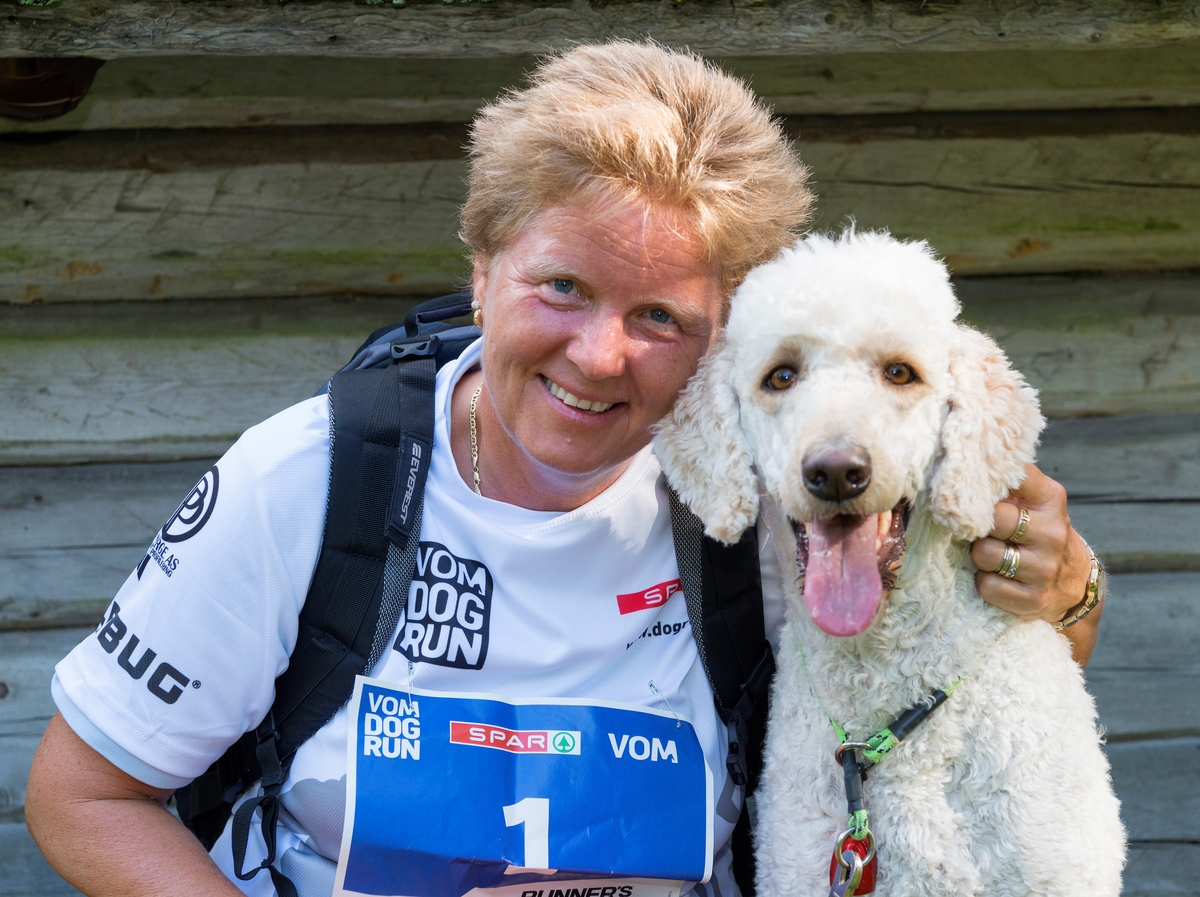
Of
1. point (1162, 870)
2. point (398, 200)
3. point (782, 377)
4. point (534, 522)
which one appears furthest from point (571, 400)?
point (1162, 870)

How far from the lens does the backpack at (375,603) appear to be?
173 cm

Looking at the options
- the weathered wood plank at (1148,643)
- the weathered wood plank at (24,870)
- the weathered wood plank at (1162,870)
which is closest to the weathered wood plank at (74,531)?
the weathered wood plank at (24,870)

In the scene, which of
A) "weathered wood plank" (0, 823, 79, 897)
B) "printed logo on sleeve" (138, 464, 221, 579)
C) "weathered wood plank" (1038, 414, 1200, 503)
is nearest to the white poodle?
"printed logo on sleeve" (138, 464, 221, 579)

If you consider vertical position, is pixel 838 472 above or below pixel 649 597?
above

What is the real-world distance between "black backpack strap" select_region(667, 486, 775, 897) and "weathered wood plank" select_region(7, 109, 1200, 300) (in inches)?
44.1

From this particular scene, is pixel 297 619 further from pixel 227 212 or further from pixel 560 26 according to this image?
pixel 227 212

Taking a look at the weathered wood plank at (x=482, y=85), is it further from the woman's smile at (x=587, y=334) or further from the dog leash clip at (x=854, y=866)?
the dog leash clip at (x=854, y=866)

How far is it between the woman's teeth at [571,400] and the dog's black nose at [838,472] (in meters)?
0.42

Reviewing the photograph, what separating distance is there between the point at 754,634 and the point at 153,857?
1.07 m

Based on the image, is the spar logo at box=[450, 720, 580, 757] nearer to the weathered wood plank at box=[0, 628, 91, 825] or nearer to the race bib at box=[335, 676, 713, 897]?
the race bib at box=[335, 676, 713, 897]

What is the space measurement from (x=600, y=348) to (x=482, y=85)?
1292 mm

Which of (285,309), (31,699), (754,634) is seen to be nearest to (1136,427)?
(754,634)

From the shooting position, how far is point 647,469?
1.94m

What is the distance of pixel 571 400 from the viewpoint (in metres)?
1.75
